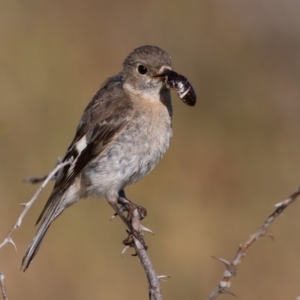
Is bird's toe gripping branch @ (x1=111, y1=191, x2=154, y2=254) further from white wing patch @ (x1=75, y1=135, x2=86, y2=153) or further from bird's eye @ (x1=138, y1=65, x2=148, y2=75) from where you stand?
bird's eye @ (x1=138, y1=65, x2=148, y2=75)

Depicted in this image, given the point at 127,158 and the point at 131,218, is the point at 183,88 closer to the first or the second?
the point at 127,158

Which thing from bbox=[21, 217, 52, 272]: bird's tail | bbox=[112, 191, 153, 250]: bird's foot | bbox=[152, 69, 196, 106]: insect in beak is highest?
bbox=[152, 69, 196, 106]: insect in beak

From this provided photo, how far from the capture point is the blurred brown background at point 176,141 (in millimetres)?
7758

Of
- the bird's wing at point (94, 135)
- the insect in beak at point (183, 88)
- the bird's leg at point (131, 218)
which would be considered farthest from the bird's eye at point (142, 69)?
the bird's leg at point (131, 218)

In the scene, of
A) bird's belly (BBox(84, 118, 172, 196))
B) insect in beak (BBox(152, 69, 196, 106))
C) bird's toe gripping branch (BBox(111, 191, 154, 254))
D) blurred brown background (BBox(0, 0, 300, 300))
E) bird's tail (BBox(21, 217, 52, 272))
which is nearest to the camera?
bird's toe gripping branch (BBox(111, 191, 154, 254))

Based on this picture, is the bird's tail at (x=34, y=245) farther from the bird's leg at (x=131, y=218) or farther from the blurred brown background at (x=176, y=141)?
the blurred brown background at (x=176, y=141)

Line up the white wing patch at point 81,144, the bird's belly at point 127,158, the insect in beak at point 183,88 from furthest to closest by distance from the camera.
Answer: the white wing patch at point 81,144 → the bird's belly at point 127,158 → the insect in beak at point 183,88

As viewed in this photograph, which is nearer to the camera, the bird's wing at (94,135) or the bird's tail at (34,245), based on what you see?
the bird's tail at (34,245)

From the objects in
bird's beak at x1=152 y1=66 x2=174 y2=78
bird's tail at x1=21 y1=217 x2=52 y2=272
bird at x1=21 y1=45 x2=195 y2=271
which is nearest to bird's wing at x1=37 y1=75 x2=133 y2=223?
bird at x1=21 y1=45 x2=195 y2=271

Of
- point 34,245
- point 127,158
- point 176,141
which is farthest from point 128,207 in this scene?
point 176,141

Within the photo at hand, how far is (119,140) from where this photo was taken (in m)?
5.08

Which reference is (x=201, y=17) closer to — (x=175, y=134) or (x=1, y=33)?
(x=175, y=134)

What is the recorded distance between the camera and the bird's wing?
5.10 m

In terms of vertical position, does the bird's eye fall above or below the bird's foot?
above
